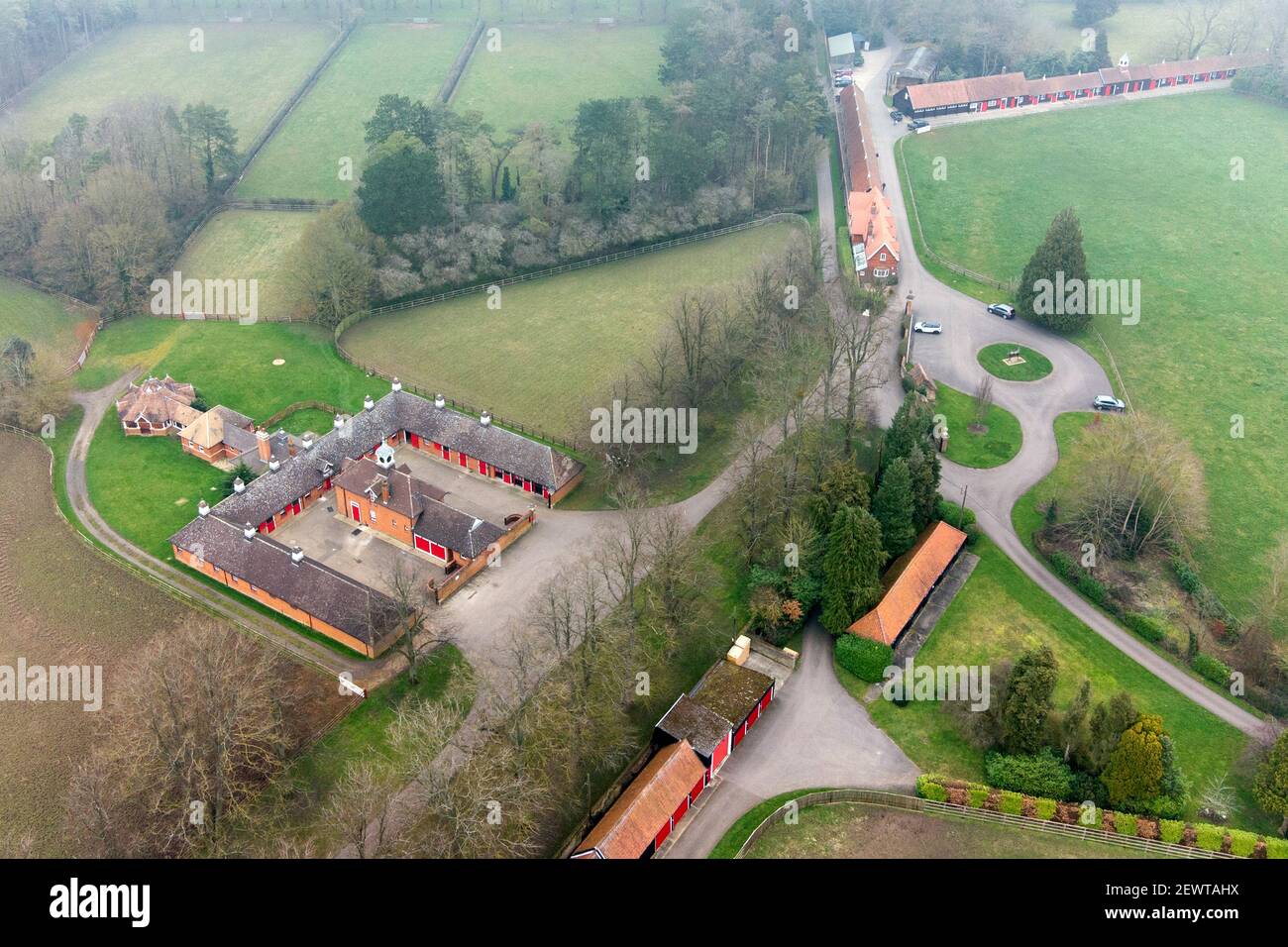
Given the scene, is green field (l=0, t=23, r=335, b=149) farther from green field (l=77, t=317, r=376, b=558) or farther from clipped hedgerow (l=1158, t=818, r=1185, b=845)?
clipped hedgerow (l=1158, t=818, r=1185, b=845)

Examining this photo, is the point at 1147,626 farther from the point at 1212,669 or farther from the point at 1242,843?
the point at 1242,843

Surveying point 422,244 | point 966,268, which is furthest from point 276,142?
point 966,268

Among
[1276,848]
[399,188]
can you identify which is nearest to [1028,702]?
[1276,848]

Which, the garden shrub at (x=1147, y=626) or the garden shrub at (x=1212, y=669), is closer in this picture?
the garden shrub at (x=1212, y=669)

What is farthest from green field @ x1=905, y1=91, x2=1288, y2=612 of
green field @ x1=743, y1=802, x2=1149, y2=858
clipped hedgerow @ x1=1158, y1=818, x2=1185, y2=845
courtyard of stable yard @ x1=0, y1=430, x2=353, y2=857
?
courtyard of stable yard @ x1=0, y1=430, x2=353, y2=857

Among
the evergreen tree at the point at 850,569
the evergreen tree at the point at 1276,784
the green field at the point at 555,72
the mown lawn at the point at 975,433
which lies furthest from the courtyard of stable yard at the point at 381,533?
the green field at the point at 555,72

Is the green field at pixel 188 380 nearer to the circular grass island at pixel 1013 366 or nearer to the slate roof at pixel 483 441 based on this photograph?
the slate roof at pixel 483 441

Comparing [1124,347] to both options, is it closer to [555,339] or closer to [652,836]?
[555,339]
